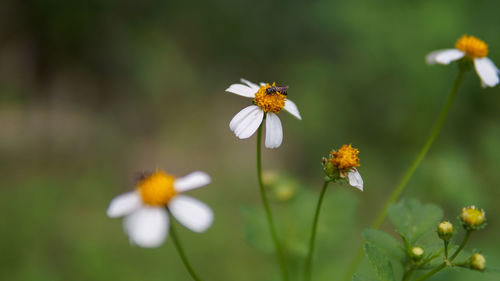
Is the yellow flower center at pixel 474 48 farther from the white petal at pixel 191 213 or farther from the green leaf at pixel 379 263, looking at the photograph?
the white petal at pixel 191 213

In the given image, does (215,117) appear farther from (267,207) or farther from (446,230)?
(446,230)

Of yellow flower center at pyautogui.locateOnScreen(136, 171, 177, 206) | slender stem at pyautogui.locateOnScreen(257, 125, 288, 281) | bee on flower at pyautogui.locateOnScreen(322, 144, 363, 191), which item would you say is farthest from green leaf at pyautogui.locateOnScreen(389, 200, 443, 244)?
yellow flower center at pyautogui.locateOnScreen(136, 171, 177, 206)

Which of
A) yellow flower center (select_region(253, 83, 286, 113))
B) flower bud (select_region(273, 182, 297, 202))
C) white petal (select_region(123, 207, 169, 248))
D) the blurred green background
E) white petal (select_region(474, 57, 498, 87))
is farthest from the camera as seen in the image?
the blurred green background

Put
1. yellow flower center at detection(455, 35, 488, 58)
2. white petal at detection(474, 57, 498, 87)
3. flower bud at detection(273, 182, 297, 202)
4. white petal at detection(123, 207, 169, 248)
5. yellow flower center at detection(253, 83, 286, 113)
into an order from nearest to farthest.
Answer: white petal at detection(123, 207, 169, 248)
yellow flower center at detection(253, 83, 286, 113)
white petal at detection(474, 57, 498, 87)
yellow flower center at detection(455, 35, 488, 58)
flower bud at detection(273, 182, 297, 202)

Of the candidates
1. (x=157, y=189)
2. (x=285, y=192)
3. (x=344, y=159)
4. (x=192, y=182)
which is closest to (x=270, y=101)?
(x=344, y=159)

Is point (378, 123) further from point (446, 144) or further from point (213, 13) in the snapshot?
point (213, 13)

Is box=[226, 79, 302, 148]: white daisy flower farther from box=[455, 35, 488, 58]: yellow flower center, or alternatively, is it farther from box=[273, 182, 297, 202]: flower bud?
box=[455, 35, 488, 58]: yellow flower center
